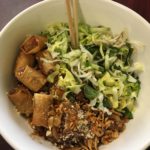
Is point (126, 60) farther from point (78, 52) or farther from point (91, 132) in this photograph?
point (91, 132)

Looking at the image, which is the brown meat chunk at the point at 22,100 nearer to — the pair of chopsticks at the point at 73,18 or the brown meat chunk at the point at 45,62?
the brown meat chunk at the point at 45,62

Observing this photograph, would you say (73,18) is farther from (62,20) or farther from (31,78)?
(31,78)

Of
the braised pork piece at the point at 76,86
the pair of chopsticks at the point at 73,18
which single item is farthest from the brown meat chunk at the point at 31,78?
the pair of chopsticks at the point at 73,18

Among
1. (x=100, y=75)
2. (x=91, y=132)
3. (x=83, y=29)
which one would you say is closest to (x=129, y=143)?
(x=91, y=132)

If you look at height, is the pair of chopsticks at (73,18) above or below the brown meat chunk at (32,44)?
above

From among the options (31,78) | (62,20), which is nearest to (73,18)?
(62,20)

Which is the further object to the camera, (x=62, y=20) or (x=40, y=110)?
(x=62, y=20)

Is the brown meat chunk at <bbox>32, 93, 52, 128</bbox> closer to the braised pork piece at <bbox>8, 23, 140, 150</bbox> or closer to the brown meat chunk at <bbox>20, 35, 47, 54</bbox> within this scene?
the braised pork piece at <bbox>8, 23, 140, 150</bbox>
